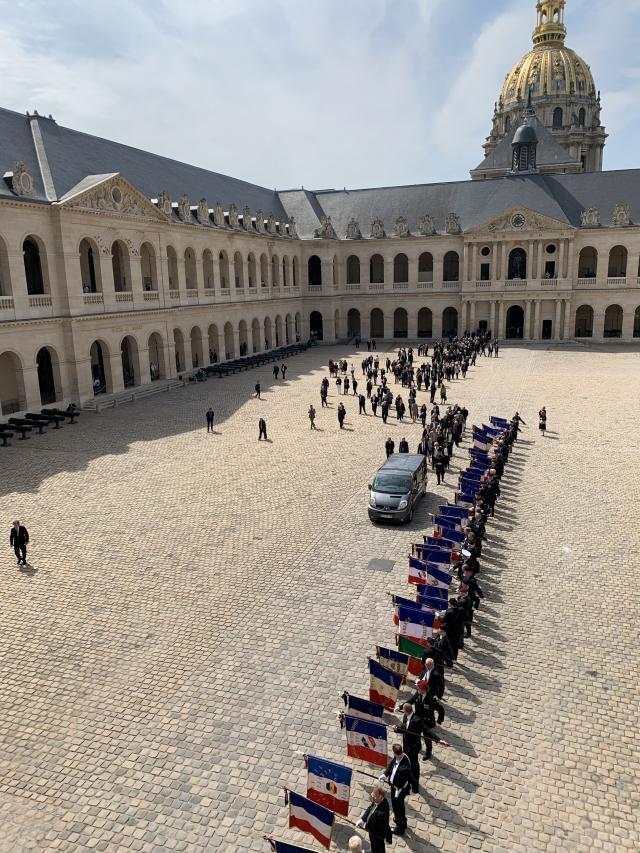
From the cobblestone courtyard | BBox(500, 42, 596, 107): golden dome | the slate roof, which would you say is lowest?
the cobblestone courtyard

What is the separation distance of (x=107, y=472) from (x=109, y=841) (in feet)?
57.9

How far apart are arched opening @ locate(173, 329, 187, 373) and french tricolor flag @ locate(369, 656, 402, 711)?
4053cm

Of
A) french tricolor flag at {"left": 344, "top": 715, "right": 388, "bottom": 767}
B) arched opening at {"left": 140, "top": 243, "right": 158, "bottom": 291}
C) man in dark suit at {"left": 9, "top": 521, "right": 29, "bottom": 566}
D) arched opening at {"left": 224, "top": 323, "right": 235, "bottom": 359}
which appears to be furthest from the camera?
arched opening at {"left": 224, "top": 323, "right": 235, "bottom": 359}

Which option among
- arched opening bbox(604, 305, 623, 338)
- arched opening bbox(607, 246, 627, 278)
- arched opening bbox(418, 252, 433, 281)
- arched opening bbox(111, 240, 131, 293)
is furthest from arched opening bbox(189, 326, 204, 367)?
arched opening bbox(607, 246, 627, 278)

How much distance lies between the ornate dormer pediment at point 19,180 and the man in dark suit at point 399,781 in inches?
1302

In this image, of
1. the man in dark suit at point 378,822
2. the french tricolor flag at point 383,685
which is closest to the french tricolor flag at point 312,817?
the man in dark suit at point 378,822

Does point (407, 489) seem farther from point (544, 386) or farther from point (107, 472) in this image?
point (544, 386)

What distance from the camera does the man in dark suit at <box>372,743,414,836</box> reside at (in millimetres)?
9227

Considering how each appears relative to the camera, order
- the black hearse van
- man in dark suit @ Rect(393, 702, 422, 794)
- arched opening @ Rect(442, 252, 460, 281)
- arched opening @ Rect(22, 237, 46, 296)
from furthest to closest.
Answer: arched opening @ Rect(442, 252, 460, 281), arched opening @ Rect(22, 237, 46, 296), the black hearse van, man in dark suit @ Rect(393, 702, 422, 794)

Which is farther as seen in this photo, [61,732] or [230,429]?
[230,429]

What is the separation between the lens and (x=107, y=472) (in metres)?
25.6

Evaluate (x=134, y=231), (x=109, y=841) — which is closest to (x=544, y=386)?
(x=134, y=231)

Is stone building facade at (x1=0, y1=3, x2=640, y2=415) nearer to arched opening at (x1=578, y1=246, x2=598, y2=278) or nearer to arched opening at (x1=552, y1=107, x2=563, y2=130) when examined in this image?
arched opening at (x1=578, y1=246, x2=598, y2=278)

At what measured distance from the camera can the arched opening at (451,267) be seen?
70062mm
